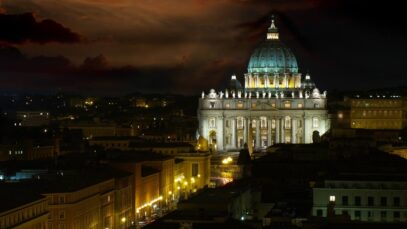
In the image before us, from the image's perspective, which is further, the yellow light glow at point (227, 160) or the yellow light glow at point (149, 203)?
the yellow light glow at point (227, 160)

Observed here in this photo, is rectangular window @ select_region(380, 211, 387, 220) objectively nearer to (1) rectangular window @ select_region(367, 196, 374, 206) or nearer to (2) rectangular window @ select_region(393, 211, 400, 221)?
(2) rectangular window @ select_region(393, 211, 400, 221)

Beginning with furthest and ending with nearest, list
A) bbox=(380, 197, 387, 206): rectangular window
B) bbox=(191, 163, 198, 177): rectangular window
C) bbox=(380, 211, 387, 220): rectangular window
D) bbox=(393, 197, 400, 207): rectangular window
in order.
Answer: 1. bbox=(191, 163, 198, 177): rectangular window
2. bbox=(380, 197, 387, 206): rectangular window
3. bbox=(393, 197, 400, 207): rectangular window
4. bbox=(380, 211, 387, 220): rectangular window

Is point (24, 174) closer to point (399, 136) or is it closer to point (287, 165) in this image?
point (287, 165)

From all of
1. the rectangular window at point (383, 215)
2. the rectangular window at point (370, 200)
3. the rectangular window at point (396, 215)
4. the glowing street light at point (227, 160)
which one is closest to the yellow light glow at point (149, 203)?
the rectangular window at point (370, 200)

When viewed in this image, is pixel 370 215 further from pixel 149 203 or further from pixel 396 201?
pixel 149 203

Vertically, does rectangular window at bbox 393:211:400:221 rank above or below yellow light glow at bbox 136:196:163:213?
above

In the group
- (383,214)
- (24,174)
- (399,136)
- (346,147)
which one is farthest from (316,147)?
(383,214)

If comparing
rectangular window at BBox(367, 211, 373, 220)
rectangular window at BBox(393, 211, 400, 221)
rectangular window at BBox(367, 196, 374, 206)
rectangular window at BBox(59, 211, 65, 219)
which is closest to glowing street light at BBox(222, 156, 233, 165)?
rectangular window at BBox(367, 196, 374, 206)

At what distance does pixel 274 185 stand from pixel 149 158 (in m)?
18.9

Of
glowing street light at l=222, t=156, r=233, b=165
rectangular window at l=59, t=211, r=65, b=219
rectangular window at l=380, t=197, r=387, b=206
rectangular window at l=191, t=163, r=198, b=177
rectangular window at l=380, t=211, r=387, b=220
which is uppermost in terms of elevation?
glowing street light at l=222, t=156, r=233, b=165

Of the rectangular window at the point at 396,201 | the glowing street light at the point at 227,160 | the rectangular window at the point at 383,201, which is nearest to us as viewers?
the rectangular window at the point at 396,201

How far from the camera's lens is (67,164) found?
103 m

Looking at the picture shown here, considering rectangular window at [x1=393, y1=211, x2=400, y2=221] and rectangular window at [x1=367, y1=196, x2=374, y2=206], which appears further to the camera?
rectangular window at [x1=367, y1=196, x2=374, y2=206]

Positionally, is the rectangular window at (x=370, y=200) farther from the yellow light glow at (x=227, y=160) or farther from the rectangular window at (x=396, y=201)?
the yellow light glow at (x=227, y=160)
